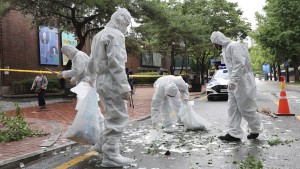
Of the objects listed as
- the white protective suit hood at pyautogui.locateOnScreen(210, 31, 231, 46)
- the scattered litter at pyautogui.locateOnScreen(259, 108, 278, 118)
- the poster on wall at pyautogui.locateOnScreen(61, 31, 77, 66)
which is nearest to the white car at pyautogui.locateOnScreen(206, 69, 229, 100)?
the scattered litter at pyautogui.locateOnScreen(259, 108, 278, 118)

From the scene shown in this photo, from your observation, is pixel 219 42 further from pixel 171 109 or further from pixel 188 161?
pixel 188 161

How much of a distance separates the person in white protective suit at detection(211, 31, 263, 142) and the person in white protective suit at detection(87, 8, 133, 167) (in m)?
2.31

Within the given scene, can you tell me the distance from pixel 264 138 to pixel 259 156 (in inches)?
60.0

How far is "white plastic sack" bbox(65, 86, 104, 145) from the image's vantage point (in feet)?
15.9

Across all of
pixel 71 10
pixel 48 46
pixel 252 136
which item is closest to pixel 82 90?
pixel 252 136

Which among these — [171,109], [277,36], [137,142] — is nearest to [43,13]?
[171,109]

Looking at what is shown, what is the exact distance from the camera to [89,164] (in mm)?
4977

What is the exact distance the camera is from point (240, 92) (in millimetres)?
6352

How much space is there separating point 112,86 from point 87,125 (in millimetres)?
683

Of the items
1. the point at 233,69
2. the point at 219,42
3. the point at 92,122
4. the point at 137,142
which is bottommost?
the point at 137,142

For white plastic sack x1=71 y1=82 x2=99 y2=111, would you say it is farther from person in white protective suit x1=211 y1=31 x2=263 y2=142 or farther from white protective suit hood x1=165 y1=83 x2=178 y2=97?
person in white protective suit x1=211 y1=31 x2=263 y2=142

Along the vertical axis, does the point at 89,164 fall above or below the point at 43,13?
below

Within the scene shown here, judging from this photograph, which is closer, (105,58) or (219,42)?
(105,58)

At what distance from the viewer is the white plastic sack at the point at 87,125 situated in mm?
4854
